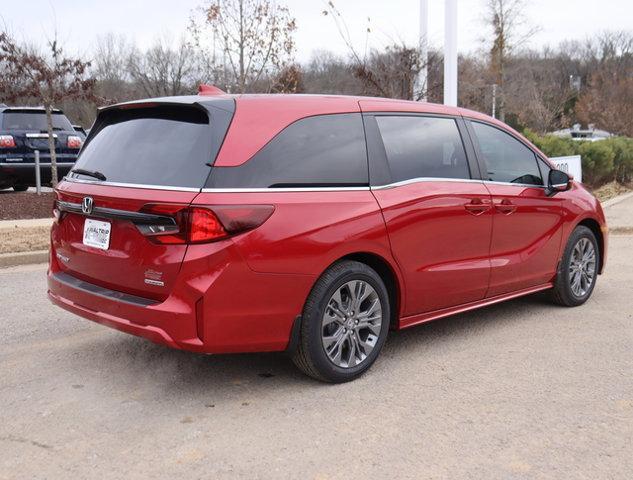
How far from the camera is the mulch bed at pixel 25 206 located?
11.6 metres

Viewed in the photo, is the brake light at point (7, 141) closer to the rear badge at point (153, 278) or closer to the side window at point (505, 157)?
the side window at point (505, 157)

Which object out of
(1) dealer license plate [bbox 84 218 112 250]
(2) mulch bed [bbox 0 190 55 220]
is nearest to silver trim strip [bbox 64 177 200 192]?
(1) dealer license plate [bbox 84 218 112 250]

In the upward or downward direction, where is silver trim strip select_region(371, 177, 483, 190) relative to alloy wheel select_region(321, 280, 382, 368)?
upward

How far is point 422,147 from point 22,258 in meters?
5.38

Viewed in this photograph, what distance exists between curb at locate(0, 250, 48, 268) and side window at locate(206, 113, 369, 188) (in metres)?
5.25

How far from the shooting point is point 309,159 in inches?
153

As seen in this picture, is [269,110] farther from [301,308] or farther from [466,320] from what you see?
[466,320]

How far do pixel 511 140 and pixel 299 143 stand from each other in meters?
2.25

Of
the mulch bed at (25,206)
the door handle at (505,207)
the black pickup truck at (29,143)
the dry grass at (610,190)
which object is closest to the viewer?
the door handle at (505,207)

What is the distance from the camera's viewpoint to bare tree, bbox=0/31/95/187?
12516 mm

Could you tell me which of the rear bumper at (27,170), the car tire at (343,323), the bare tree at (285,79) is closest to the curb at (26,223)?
the rear bumper at (27,170)

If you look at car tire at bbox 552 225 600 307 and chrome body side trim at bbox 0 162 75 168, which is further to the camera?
chrome body side trim at bbox 0 162 75 168

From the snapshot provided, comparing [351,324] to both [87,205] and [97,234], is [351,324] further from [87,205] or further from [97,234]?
[87,205]

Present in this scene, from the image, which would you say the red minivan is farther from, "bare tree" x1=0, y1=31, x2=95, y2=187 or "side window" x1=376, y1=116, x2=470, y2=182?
"bare tree" x1=0, y1=31, x2=95, y2=187
